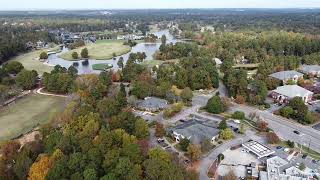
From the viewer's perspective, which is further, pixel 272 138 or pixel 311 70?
pixel 311 70

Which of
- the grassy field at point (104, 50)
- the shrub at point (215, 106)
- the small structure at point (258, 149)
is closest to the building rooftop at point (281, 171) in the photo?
the small structure at point (258, 149)

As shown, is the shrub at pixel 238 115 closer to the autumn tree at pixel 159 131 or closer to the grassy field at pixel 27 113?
the autumn tree at pixel 159 131

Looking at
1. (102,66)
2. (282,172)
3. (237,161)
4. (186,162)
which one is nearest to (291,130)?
(237,161)

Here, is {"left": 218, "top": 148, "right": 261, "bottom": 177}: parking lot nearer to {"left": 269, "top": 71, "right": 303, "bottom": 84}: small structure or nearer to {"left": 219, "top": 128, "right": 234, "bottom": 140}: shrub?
{"left": 219, "top": 128, "right": 234, "bottom": 140}: shrub

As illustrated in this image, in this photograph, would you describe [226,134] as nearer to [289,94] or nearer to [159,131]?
[159,131]

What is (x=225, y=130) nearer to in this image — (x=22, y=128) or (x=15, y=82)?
(x=22, y=128)

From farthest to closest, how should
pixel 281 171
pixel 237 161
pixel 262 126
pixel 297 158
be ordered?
pixel 262 126, pixel 297 158, pixel 237 161, pixel 281 171
